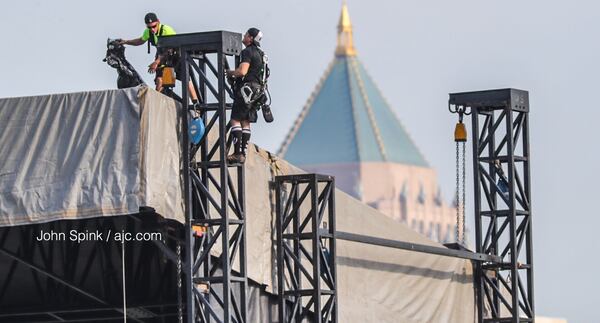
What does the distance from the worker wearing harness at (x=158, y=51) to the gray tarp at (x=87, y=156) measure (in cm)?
66

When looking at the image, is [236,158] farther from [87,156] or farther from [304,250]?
[304,250]

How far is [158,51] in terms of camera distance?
25188 mm

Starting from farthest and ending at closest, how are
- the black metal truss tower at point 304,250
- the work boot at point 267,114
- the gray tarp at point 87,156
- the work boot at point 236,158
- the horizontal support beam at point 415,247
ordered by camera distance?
the horizontal support beam at point 415,247 < the black metal truss tower at point 304,250 < the work boot at point 267,114 < the work boot at point 236,158 < the gray tarp at point 87,156

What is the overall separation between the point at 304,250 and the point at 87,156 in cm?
398

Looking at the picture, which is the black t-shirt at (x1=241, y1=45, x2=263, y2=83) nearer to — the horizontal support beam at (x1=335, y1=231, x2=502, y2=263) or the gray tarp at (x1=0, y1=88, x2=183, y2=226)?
the gray tarp at (x1=0, y1=88, x2=183, y2=226)

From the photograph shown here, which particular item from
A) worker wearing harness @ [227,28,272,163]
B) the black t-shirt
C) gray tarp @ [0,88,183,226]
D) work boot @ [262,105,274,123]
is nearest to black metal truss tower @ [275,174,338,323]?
work boot @ [262,105,274,123]

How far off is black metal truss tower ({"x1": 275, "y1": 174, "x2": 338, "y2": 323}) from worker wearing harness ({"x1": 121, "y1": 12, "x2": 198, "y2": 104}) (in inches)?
96.1

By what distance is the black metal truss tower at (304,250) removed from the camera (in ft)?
88.1

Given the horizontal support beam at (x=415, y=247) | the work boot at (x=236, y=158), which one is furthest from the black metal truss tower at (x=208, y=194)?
the horizontal support beam at (x=415, y=247)

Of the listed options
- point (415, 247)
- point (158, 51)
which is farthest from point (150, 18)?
point (415, 247)

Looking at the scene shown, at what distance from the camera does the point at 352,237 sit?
2783cm

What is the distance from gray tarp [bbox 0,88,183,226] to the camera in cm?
2414

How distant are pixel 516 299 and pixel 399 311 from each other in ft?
6.00

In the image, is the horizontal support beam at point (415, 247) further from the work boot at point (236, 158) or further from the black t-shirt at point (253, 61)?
the black t-shirt at point (253, 61)
